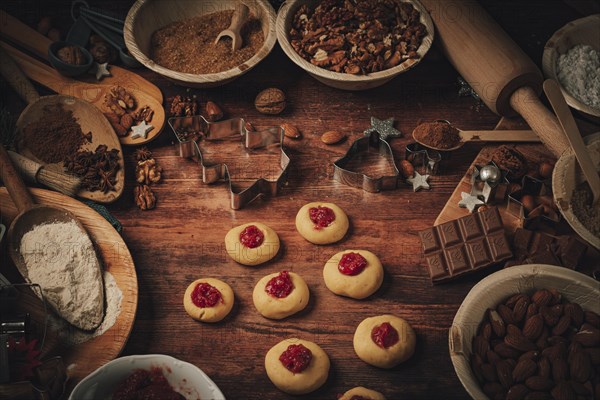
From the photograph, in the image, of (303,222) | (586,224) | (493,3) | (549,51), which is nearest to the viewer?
(586,224)

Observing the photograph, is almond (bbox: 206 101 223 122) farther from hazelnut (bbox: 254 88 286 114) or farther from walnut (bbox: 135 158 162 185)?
walnut (bbox: 135 158 162 185)

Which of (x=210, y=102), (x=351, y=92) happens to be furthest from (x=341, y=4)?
(x=210, y=102)

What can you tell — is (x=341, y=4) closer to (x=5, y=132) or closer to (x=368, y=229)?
(x=368, y=229)

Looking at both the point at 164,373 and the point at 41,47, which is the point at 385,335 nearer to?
the point at 164,373

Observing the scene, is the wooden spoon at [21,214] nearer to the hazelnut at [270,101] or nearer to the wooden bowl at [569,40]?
→ the hazelnut at [270,101]

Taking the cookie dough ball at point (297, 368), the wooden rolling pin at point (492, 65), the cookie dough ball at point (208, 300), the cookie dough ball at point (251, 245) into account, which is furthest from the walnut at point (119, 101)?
the wooden rolling pin at point (492, 65)

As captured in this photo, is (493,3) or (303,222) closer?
(303,222)

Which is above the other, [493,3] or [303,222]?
[493,3]

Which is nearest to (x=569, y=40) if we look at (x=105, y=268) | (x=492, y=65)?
(x=492, y=65)
